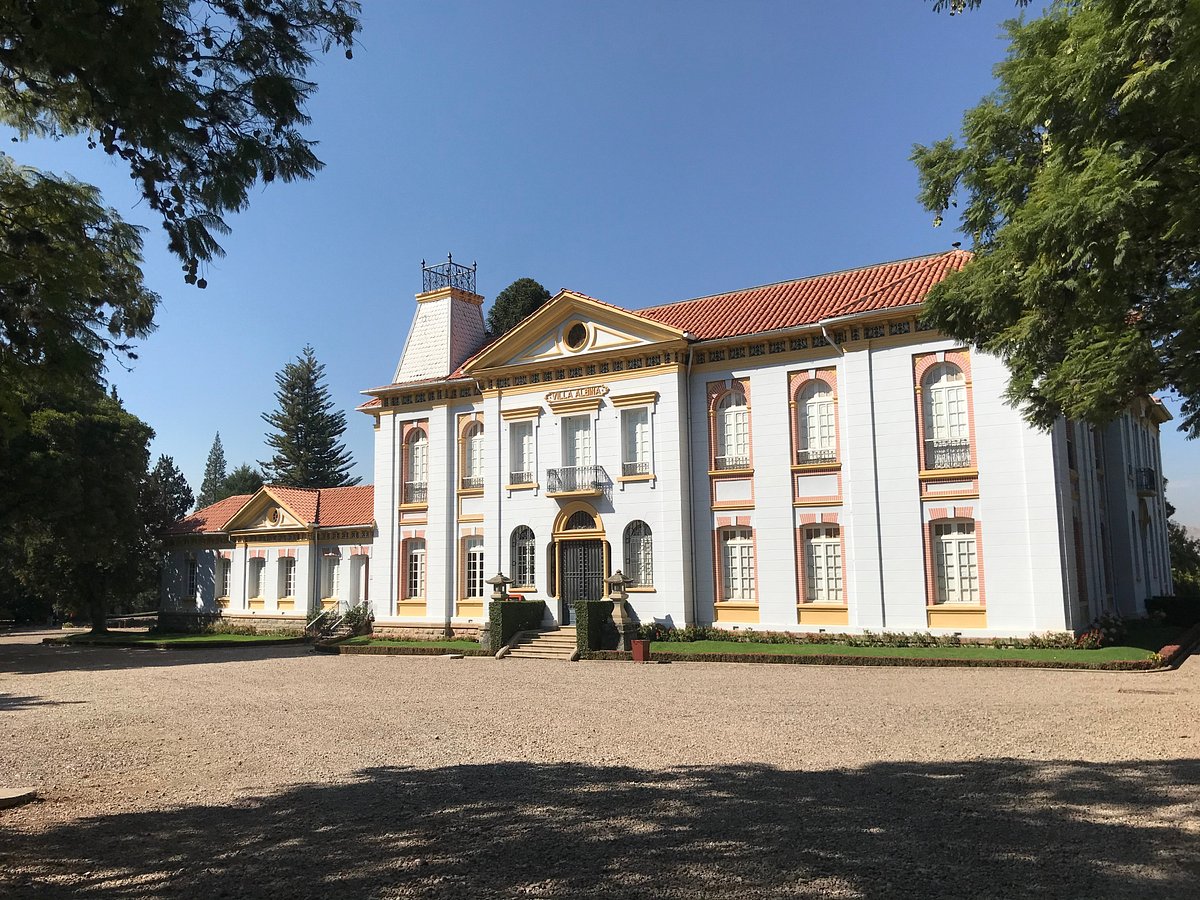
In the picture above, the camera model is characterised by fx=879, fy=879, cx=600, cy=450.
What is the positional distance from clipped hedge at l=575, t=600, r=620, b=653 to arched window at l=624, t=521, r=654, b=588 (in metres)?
1.66

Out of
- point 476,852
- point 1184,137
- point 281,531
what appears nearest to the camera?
point 476,852

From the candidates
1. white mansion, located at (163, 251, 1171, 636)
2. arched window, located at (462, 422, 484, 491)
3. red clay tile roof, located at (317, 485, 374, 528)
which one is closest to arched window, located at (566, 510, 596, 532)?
white mansion, located at (163, 251, 1171, 636)

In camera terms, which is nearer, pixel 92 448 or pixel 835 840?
pixel 835 840

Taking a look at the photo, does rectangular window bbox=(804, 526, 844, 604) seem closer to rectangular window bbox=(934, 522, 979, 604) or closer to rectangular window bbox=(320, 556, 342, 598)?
rectangular window bbox=(934, 522, 979, 604)

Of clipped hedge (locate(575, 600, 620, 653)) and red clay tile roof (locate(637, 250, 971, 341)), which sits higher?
red clay tile roof (locate(637, 250, 971, 341))

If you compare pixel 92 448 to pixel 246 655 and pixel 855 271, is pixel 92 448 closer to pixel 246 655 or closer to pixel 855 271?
pixel 246 655

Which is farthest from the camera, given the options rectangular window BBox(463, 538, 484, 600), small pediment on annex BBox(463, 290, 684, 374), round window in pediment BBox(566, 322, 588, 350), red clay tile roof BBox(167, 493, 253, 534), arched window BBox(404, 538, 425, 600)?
red clay tile roof BBox(167, 493, 253, 534)

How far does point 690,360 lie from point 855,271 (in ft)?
17.5

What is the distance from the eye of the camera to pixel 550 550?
25344 mm

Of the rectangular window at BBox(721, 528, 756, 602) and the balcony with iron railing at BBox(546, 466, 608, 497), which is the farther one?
the balcony with iron railing at BBox(546, 466, 608, 497)

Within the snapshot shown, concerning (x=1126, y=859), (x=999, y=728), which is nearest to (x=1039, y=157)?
(x=999, y=728)

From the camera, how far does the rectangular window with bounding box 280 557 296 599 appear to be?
3328 cm

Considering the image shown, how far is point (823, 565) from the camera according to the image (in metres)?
21.9

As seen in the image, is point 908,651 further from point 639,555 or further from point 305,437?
point 305,437
